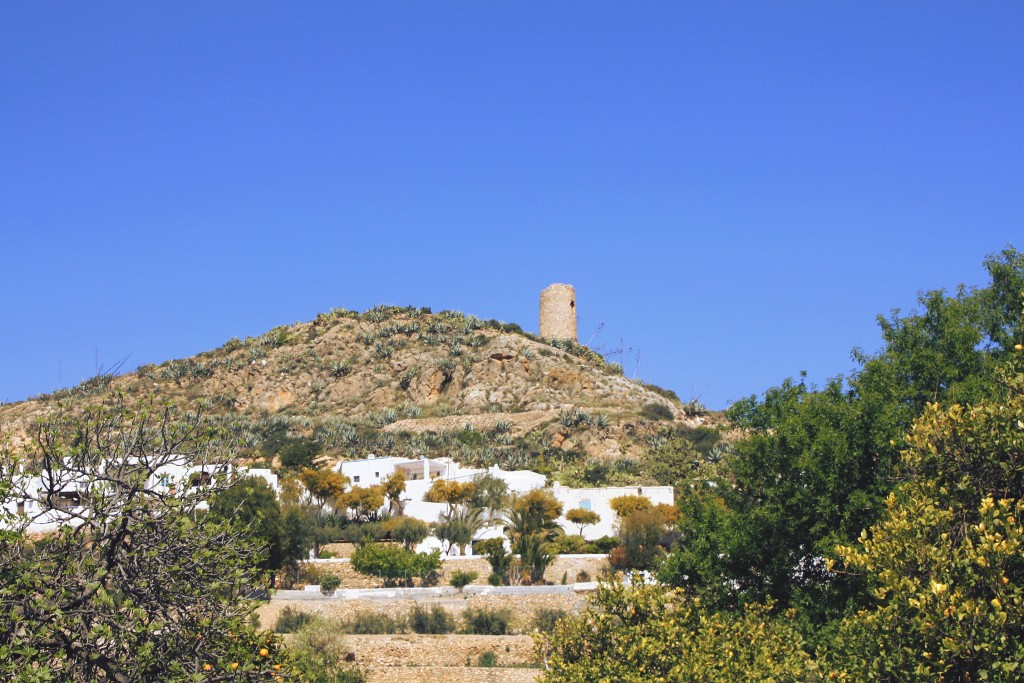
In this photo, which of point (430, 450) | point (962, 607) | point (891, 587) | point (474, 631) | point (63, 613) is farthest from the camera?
point (430, 450)

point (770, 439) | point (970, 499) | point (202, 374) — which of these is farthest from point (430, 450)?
point (970, 499)

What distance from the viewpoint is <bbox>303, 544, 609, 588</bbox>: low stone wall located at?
33.7 meters

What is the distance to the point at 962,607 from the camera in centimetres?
924

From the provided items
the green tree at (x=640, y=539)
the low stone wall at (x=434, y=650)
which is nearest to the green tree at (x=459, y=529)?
the green tree at (x=640, y=539)

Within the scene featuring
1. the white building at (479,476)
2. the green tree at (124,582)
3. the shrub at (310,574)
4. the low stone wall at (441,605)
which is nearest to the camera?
the green tree at (124,582)

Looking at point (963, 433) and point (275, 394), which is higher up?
point (275, 394)

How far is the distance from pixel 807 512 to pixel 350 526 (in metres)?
23.2

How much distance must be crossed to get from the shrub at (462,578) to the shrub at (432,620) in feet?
6.58

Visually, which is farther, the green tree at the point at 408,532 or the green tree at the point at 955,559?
the green tree at the point at 408,532

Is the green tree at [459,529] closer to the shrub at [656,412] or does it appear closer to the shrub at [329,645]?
the shrub at [329,645]

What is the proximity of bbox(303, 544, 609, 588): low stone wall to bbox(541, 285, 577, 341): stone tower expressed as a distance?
42614mm

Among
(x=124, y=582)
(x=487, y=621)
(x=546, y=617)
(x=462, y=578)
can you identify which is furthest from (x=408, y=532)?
(x=124, y=582)

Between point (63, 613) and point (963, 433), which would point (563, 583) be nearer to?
point (963, 433)

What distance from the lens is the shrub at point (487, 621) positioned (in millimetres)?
27625
